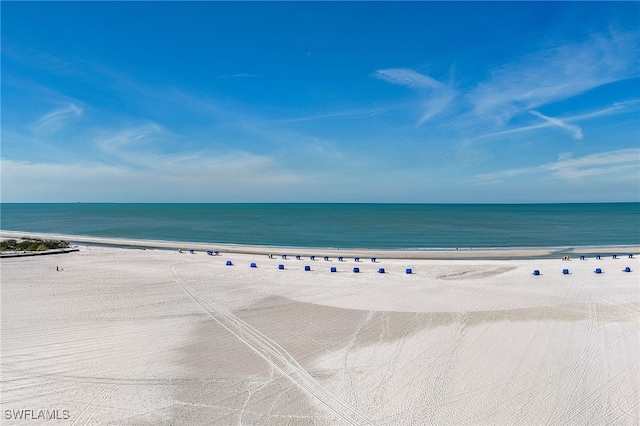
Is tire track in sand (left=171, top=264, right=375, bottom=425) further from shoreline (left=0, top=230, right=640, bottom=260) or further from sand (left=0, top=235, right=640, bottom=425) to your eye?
shoreline (left=0, top=230, right=640, bottom=260)

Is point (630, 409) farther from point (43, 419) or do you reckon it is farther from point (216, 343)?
point (43, 419)

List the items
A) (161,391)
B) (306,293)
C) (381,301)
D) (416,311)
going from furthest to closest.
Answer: (306,293)
(381,301)
(416,311)
(161,391)

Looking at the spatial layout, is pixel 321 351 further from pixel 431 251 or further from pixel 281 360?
pixel 431 251

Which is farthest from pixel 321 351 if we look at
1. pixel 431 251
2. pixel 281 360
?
pixel 431 251

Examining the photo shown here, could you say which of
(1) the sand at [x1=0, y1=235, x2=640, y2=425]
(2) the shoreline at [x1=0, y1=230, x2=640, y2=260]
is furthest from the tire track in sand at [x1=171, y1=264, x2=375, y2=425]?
(2) the shoreline at [x1=0, y1=230, x2=640, y2=260]

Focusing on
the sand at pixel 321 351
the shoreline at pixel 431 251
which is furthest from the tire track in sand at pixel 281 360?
the shoreline at pixel 431 251

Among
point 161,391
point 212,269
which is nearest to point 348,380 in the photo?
point 161,391

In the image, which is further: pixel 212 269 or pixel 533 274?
pixel 212 269
